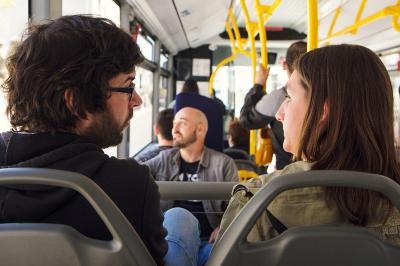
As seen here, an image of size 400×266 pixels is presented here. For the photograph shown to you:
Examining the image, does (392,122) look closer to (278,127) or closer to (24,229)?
(24,229)

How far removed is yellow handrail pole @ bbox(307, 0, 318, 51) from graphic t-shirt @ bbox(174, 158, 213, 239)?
0.94 meters

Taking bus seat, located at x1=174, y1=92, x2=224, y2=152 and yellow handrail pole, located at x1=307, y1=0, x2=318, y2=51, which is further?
bus seat, located at x1=174, y1=92, x2=224, y2=152

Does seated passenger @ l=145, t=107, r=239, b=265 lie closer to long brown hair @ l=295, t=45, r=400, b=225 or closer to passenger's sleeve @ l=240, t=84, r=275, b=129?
passenger's sleeve @ l=240, t=84, r=275, b=129

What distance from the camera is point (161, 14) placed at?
445cm

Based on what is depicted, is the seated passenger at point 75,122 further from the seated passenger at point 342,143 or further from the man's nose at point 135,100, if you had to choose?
the seated passenger at point 342,143

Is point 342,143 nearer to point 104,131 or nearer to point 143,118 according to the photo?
point 104,131

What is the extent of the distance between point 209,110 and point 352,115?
1751 millimetres

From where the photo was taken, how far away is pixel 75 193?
876mm

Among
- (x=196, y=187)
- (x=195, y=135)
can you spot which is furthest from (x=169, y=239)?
(x=195, y=135)

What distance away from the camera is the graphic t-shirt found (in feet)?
7.25

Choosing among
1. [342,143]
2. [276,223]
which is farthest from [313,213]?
[342,143]

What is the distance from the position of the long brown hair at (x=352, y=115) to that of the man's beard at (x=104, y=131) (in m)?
0.52

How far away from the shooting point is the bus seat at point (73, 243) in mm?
756

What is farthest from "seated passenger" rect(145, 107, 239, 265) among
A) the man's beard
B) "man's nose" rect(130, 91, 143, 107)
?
the man's beard
